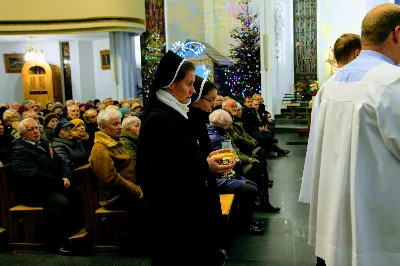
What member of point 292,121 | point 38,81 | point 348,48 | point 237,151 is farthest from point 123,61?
point 348,48

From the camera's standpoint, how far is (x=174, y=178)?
2.32 m

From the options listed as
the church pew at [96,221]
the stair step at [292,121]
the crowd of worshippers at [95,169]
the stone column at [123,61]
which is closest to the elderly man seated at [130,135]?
the crowd of worshippers at [95,169]

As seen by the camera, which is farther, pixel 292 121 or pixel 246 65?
pixel 246 65

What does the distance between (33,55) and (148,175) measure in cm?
1534

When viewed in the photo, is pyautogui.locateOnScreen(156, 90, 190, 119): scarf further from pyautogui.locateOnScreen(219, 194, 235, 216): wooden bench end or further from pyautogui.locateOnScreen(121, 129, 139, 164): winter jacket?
pyautogui.locateOnScreen(121, 129, 139, 164): winter jacket

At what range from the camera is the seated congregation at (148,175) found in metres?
2.35

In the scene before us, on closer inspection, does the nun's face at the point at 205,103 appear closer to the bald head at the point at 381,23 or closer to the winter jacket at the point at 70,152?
the bald head at the point at 381,23

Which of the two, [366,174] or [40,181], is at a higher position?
[366,174]

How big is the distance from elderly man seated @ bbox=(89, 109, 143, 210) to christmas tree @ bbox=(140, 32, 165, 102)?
12.3 meters

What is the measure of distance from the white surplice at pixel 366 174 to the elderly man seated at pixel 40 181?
10.7 ft

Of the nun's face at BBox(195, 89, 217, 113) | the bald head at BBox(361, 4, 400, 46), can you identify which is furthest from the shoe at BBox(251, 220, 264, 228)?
the bald head at BBox(361, 4, 400, 46)

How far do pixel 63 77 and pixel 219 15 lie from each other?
296 inches

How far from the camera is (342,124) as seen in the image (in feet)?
7.24

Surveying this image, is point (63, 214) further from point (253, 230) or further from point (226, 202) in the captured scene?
point (253, 230)
